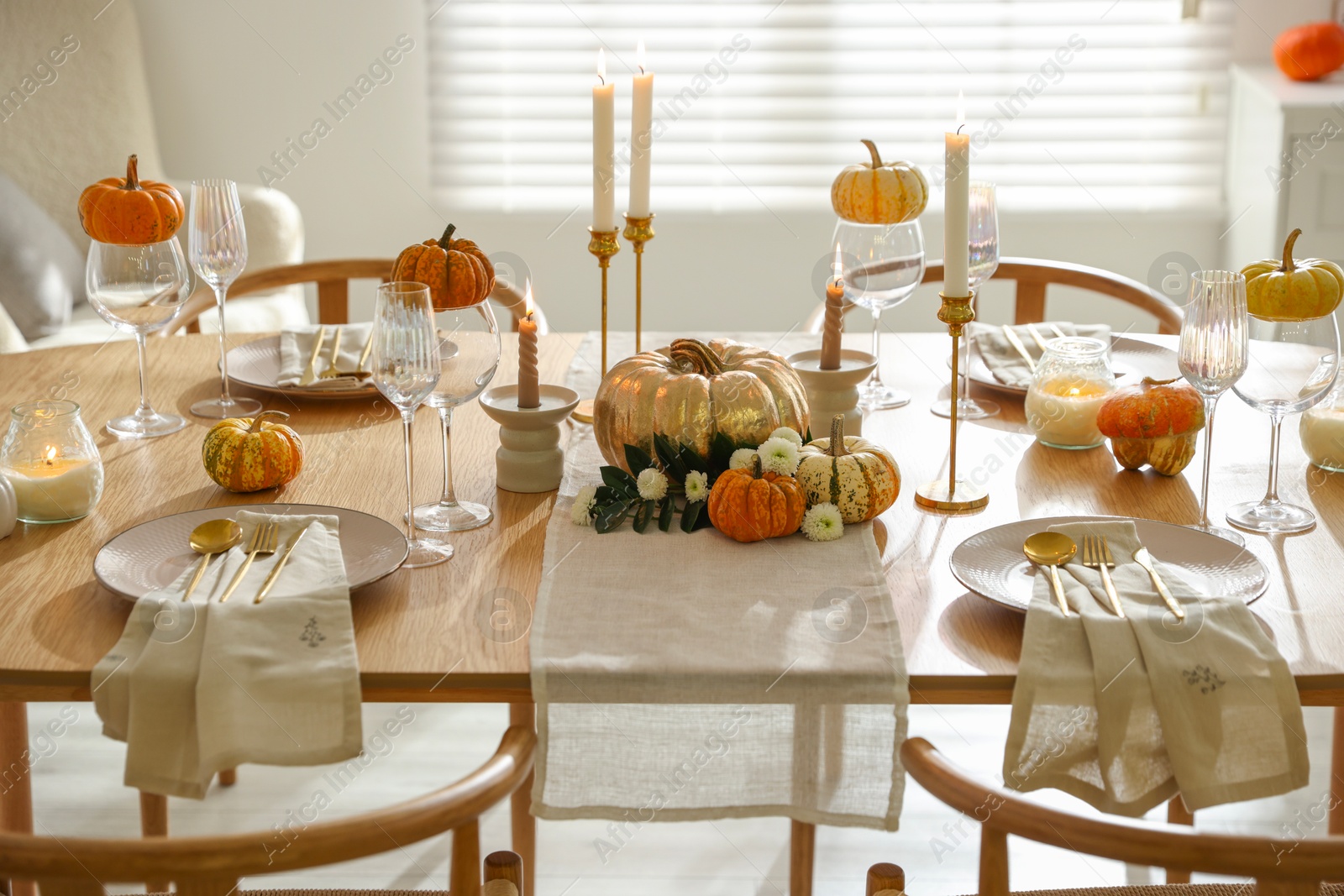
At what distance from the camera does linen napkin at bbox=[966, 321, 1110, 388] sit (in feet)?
5.57

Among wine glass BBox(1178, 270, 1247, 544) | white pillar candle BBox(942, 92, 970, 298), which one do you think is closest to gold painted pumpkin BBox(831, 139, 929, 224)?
white pillar candle BBox(942, 92, 970, 298)

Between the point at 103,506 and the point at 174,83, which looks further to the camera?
the point at 174,83

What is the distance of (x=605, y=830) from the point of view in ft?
6.76

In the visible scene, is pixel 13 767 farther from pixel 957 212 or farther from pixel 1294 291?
pixel 1294 291

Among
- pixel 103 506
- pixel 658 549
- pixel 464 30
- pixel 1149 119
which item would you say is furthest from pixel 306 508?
pixel 1149 119

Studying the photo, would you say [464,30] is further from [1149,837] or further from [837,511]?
[1149,837]

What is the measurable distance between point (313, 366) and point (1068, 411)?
931mm

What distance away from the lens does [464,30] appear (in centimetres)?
348

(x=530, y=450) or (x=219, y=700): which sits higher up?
(x=530, y=450)

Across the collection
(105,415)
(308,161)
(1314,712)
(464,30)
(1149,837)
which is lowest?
(1314,712)

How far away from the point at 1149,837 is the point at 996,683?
0.22m

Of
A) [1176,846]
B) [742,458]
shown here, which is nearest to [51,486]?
[742,458]

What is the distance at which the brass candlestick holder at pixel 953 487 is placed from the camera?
4.05ft

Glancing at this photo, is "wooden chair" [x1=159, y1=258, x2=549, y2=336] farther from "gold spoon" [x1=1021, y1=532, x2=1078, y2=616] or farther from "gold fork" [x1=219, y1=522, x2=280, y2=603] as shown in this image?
"gold spoon" [x1=1021, y1=532, x2=1078, y2=616]
